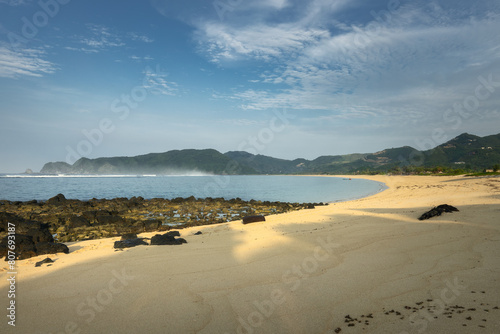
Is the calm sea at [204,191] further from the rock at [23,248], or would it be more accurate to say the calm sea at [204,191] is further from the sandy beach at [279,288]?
the rock at [23,248]

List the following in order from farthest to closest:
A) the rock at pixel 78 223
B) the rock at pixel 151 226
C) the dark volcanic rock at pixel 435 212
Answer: the rock at pixel 78 223, the rock at pixel 151 226, the dark volcanic rock at pixel 435 212

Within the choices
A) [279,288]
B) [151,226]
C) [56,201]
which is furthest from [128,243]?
[56,201]

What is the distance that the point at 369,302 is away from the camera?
460 centimetres

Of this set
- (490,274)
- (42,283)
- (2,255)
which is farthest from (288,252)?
(2,255)

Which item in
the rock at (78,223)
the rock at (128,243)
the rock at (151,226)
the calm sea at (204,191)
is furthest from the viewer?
the calm sea at (204,191)

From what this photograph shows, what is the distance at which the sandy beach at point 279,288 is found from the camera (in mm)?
4133

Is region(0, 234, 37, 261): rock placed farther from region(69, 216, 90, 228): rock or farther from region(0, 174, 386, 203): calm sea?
region(0, 174, 386, 203): calm sea

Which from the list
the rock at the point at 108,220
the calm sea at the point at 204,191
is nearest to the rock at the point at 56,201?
the calm sea at the point at 204,191

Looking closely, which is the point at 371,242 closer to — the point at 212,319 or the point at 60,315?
Answer: the point at 212,319

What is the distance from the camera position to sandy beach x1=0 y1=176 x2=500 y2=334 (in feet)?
13.6

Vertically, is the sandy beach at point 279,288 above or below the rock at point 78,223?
above

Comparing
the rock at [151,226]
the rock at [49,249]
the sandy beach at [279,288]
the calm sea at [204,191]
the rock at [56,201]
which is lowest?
the calm sea at [204,191]

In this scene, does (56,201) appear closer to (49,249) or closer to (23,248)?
(23,248)

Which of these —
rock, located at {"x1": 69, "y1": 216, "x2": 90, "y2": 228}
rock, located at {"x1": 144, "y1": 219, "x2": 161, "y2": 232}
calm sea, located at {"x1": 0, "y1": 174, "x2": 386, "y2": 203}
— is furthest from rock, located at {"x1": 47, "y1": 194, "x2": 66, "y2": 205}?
rock, located at {"x1": 144, "y1": 219, "x2": 161, "y2": 232}
